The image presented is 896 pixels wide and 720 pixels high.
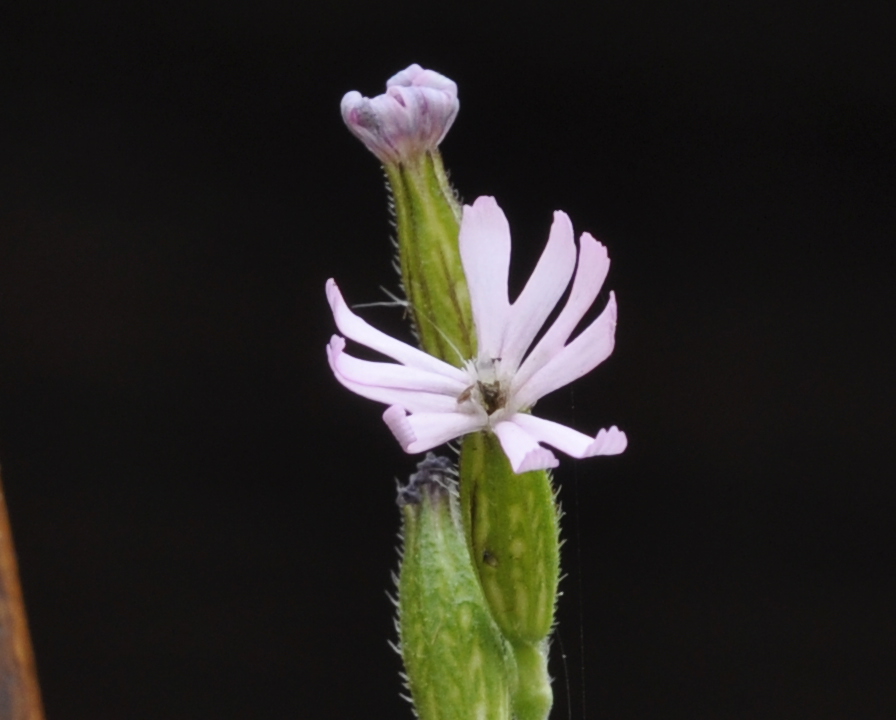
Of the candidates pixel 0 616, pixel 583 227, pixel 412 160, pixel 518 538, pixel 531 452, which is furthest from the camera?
pixel 583 227

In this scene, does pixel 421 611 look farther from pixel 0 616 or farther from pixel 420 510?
pixel 0 616

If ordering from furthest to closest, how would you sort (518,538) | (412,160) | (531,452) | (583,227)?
(583,227) → (412,160) → (518,538) → (531,452)

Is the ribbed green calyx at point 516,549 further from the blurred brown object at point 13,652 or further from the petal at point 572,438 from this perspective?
the blurred brown object at point 13,652

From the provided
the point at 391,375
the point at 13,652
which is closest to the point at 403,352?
the point at 391,375

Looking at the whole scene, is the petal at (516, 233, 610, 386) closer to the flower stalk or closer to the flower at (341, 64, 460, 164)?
the flower stalk

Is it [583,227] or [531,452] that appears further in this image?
[583,227]

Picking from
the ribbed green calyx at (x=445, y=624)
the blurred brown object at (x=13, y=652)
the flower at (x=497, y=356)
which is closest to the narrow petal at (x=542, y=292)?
the flower at (x=497, y=356)

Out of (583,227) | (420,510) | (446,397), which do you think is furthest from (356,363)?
(583,227)

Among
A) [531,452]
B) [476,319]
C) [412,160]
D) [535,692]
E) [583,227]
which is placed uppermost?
[583,227]
